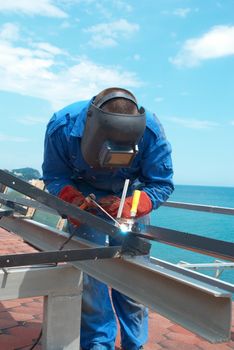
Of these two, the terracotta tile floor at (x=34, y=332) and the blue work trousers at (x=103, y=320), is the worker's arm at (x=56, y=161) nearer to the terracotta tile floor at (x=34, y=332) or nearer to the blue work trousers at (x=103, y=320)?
the blue work trousers at (x=103, y=320)

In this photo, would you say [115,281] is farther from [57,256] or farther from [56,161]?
[56,161]

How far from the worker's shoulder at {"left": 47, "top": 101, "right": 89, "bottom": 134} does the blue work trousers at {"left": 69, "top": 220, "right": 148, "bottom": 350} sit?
1.89 ft

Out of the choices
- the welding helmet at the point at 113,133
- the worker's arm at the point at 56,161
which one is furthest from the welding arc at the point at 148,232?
the worker's arm at the point at 56,161

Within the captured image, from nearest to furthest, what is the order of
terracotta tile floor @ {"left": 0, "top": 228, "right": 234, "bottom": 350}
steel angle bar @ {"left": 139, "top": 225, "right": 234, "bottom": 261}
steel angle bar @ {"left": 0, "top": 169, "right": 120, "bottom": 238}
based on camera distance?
steel angle bar @ {"left": 139, "top": 225, "right": 234, "bottom": 261}, steel angle bar @ {"left": 0, "top": 169, "right": 120, "bottom": 238}, terracotta tile floor @ {"left": 0, "top": 228, "right": 234, "bottom": 350}

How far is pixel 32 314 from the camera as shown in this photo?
311cm

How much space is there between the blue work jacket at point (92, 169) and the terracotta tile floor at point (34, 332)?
0.87 meters

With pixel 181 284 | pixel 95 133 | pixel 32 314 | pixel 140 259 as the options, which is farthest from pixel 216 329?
pixel 32 314

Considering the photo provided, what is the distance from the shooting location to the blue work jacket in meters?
2.51

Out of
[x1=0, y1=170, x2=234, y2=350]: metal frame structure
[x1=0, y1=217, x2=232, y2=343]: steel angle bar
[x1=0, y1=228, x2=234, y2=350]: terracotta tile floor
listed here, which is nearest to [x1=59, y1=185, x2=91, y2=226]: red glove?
[x1=0, y1=170, x2=234, y2=350]: metal frame structure

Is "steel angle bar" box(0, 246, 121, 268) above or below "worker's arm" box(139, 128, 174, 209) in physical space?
below

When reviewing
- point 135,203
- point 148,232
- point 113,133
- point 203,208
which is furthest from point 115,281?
point 203,208

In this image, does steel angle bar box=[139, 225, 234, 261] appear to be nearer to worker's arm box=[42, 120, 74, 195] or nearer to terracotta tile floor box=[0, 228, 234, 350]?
worker's arm box=[42, 120, 74, 195]

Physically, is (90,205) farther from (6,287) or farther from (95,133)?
(6,287)

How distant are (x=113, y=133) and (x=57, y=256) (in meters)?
0.66
